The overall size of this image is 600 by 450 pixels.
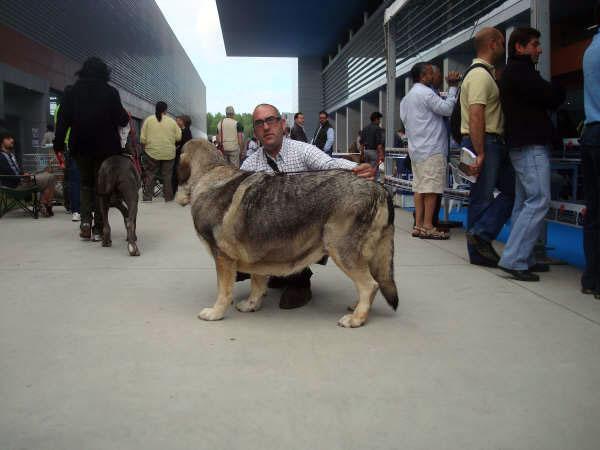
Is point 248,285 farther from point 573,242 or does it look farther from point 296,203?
point 573,242

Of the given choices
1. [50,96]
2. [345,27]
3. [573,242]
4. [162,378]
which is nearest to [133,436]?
[162,378]

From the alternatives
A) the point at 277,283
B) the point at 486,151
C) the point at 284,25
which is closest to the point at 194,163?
the point at 277,283

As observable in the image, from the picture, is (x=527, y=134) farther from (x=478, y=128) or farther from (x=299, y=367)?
(x=299, y=367)

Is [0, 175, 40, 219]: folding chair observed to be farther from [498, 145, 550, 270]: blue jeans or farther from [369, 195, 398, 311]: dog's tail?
[498, 145, 550, 270]: blue jeans

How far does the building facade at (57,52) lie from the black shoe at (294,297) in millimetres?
13469

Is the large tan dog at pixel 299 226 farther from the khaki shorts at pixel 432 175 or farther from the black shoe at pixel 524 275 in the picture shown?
the khaki shorts at pixel 432 175

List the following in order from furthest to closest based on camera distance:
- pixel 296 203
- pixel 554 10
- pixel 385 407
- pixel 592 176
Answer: pixel 554 10, pixel 592 176, pixel 296 203, pixel 385 407

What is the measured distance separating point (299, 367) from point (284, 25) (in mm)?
24726

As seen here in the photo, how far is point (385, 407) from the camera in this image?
2412 millimetres

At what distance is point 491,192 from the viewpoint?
5387mm

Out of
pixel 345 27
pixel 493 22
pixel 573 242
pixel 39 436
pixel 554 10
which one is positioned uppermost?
pixel 345 27

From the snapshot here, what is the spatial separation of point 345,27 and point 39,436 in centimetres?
2672

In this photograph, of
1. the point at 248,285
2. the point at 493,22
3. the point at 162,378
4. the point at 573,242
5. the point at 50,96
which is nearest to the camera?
the point at 162,378

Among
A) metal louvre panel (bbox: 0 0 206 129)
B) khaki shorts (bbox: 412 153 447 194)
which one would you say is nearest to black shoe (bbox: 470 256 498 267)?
khaki shorts (bbox: 412 153 447 194)
